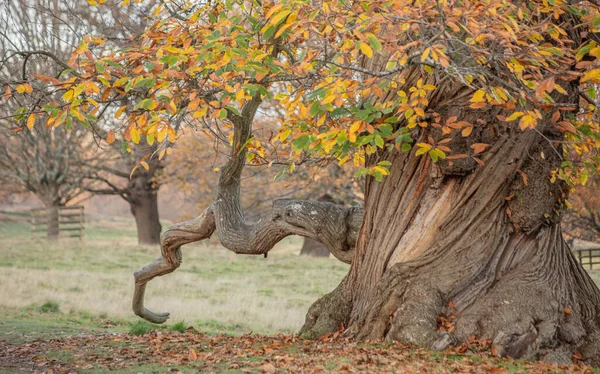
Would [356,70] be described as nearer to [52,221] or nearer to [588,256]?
[588,256]

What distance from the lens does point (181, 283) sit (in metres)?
18.1

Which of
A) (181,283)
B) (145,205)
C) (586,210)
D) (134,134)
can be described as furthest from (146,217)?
(134,134)

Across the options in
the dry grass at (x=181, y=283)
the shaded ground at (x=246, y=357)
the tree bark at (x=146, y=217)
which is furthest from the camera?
the tree bark at (x=146, y=217)

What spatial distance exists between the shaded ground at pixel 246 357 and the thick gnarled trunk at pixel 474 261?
40cm

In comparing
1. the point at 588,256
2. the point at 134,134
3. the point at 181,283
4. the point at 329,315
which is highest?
the point at 134,134

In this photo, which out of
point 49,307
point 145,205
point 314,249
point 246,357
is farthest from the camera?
point 314,249

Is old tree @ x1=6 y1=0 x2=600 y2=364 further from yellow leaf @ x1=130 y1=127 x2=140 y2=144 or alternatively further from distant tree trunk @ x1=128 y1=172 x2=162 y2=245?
distant tree trunk @ x1=128 y1=172 x2=162 y2=245

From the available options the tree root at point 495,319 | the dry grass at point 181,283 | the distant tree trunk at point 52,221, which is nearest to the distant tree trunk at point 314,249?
the dry grass at point 181,283

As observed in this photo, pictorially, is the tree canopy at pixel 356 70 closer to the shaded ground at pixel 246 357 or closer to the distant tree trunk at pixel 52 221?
the shaded ground at pixel 246 357

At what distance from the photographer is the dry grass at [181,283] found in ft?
44.6

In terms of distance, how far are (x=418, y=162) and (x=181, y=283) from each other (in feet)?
39.4

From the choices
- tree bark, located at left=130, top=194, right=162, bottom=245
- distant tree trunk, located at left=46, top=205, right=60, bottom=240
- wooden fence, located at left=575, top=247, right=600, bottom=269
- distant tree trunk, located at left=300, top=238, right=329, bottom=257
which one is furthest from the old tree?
distant tree trunk, located at left=46, top=205, right=60, bottom=240

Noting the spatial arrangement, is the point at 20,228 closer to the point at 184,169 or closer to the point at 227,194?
the point at 184,169

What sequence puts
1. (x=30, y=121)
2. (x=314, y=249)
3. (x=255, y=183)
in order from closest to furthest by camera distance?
1. (x=30, y=121)
2. (x=255, y=183)
3. (x=314, y=249)
